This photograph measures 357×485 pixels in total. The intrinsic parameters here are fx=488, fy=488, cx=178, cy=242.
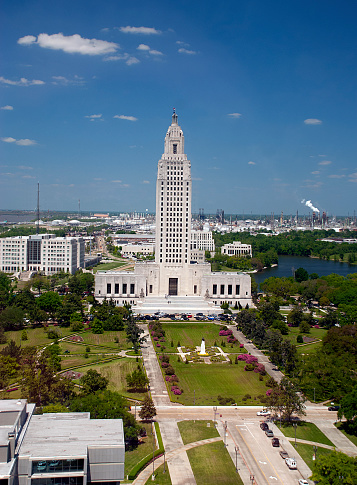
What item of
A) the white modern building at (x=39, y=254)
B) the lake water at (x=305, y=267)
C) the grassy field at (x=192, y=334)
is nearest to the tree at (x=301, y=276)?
the lake water at (x=305, y=267)

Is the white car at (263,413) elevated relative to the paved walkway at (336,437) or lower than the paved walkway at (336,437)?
elevated

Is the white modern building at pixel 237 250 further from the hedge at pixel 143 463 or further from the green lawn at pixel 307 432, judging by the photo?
the hedge at pixel 143 463

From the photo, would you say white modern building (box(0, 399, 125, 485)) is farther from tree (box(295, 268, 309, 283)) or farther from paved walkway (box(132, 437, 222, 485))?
tree (box(295, 268, 309, 283))

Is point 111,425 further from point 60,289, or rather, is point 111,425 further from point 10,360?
point 60,289

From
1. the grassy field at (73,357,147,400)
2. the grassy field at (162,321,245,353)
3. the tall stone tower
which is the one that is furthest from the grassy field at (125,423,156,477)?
the tall stone tower

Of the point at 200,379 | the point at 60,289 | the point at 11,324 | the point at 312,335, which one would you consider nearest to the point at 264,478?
the point at 200,379

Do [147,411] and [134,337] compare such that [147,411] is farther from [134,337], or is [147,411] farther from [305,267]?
[305,267]

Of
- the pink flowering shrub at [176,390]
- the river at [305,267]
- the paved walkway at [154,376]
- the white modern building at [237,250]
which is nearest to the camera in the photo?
the paved walkway at [154,376]
